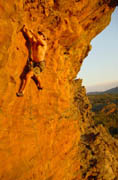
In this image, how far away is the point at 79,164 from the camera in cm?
765

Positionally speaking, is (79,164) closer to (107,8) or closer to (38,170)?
(38,170)

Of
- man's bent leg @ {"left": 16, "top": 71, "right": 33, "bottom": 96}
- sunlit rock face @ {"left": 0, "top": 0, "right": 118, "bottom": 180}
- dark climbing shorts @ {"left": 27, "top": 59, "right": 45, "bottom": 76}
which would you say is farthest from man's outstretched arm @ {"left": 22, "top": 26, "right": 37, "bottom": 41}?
man's bent leg @ {"left": 16, "top": 71, "right": 33, "bottom": 96}

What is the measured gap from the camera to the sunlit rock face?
403cm

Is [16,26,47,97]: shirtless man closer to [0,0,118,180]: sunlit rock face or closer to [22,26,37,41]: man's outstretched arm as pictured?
[22,26,37,41]: man's outstretched arm

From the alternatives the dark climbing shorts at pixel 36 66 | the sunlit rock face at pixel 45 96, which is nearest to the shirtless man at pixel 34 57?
the dark climbing shorts at pixel 36 66

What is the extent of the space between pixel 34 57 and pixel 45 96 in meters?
1.74

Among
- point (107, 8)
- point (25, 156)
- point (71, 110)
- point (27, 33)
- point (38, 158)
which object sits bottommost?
point (38, 158)

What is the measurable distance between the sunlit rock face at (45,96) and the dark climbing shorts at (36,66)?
8.8 inches

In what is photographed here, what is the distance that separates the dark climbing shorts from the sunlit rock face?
0.73ft

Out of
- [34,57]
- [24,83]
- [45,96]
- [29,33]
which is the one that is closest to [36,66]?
[34,57]

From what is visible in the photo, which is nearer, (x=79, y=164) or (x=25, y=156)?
(x=25, y=156)

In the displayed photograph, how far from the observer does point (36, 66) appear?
4934mm

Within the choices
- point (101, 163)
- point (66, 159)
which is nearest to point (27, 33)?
point (66, 159)

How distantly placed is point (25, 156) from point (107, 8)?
27.6 feet
